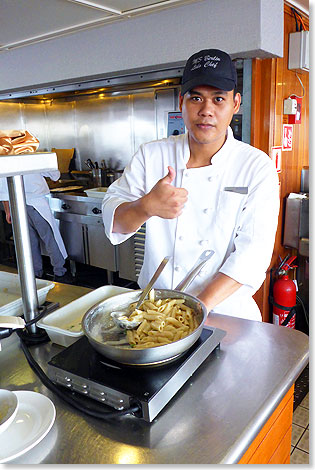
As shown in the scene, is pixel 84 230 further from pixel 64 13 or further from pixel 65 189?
pixel 64 13

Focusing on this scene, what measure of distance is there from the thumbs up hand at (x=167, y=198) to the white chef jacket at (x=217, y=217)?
0.37 m

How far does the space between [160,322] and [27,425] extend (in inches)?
17.7

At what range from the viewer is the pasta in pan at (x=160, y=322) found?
1.16 m

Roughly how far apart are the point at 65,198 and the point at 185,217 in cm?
311

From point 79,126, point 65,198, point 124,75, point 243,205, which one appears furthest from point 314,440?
point 79,126

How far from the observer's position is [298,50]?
3143 millimetres

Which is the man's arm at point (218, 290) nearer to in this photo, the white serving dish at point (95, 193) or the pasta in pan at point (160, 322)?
the pasta in pan at point (160, 322)

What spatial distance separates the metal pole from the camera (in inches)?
51.1

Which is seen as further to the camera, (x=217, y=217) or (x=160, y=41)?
(x=160, y=41)

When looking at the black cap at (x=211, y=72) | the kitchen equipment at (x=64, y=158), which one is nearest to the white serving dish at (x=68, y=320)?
the black cap at (x=211, y=72)

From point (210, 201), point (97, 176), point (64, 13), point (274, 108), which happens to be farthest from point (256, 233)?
point (97, 176)

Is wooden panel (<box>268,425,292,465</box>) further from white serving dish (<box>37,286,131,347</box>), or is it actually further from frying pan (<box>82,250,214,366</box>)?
white serving dish (<box>37,286,131,347</box>)

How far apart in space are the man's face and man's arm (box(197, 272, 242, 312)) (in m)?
0.62

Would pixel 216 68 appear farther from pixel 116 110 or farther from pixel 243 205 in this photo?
pixel 116 110
